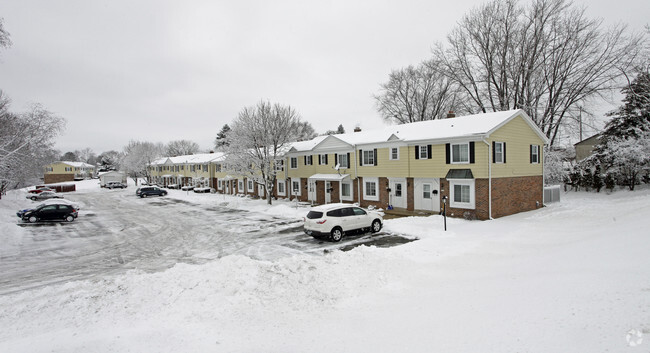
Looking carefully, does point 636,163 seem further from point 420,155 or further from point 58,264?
point 58,264

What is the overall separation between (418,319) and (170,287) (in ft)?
19.1

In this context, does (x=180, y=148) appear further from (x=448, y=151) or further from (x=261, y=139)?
(x=448, y=151)

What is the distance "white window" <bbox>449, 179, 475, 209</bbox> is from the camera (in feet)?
68.8

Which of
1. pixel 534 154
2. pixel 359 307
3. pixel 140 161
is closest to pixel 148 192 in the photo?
pixel 140 161

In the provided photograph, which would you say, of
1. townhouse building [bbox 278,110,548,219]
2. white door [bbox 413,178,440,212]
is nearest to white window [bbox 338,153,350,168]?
townhouse building [bbox 278,110,548,219]

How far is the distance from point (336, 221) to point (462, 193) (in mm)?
10191

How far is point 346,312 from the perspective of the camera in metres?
7.12

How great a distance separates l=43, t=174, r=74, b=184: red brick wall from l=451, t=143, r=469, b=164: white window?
104806 mm

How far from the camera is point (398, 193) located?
83.9 ft

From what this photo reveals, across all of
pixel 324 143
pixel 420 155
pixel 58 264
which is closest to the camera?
pixel 58 264

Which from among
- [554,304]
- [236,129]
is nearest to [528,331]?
[554,304]

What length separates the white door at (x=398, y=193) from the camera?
25.1 m

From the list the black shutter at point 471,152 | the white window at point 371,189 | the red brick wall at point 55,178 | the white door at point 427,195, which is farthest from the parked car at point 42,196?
the black shutter at point 471,152

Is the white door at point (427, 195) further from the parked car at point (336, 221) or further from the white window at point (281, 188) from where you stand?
the white window at point (281, 188)
